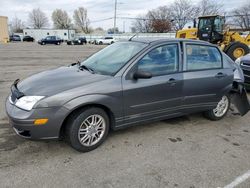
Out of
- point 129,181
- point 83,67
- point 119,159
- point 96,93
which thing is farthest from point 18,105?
point 129,181

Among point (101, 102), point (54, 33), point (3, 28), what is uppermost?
point (3, 28)

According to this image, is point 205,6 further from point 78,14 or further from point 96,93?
point 96,93

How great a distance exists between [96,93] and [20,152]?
138 cm

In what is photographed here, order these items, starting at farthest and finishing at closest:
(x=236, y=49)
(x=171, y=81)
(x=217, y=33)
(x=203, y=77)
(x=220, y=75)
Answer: (x=217, y=33) → (x=236, y=49) → (x=220, y=75) → (x=203, y=77) → (x=171, y=81)

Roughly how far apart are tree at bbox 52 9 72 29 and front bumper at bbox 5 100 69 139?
3911 inches

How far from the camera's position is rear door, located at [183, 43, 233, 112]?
400cm

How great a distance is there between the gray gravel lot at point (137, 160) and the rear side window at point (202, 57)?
1182 millimetres

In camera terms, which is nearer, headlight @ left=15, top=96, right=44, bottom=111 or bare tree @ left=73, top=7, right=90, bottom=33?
headlight @ left=15, top=96, right=44, bottom=111

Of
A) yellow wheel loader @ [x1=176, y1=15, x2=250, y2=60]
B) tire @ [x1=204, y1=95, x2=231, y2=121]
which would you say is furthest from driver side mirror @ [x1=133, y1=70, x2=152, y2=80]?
yellow wheel loader @ [x1=176, y1=15, x2=250, y2=60]

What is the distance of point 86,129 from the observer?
329cm

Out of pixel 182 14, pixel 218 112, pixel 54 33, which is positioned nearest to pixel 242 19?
pixel 182 14

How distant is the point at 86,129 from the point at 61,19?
332 ft

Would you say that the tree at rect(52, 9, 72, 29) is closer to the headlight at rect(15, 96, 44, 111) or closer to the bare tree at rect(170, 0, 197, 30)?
the bare tree at rect(170, 0, 197, 30)

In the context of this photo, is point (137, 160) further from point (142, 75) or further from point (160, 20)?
point (160, 20)
